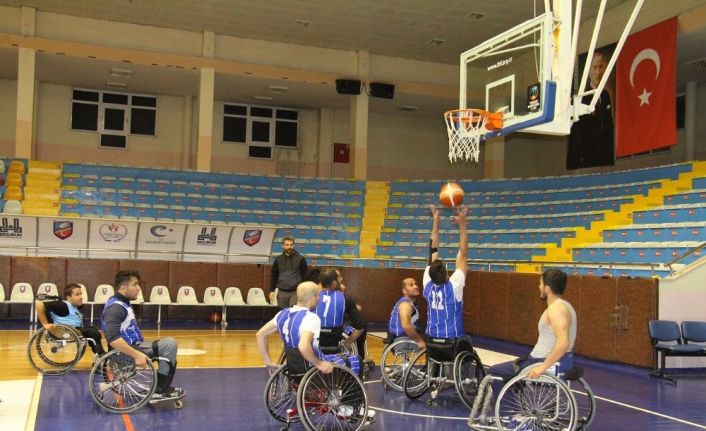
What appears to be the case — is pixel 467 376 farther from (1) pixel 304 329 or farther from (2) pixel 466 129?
(2) pixel 466 129

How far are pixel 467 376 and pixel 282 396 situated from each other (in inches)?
75.9

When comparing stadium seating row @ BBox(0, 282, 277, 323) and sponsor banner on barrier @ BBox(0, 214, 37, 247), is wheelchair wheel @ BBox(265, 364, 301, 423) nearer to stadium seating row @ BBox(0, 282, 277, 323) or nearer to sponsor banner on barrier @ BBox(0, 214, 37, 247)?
stadium seating row @ BBox(0, 282, 277, 323)

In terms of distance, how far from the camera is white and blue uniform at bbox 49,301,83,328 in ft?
27.0

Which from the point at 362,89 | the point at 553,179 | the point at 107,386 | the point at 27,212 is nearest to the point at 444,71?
the point at 362,89

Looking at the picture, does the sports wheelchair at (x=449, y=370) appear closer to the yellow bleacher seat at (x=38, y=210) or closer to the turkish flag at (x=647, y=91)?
the turkish flag at (x=647, y=91)

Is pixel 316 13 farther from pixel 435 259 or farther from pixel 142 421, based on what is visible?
pixel 142 421

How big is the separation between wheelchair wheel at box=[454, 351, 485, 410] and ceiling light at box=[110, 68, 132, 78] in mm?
15015

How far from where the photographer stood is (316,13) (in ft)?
55.7

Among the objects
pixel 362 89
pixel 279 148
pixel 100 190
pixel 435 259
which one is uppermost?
pixel 362 89

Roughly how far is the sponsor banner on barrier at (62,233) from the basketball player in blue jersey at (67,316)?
25.4ft

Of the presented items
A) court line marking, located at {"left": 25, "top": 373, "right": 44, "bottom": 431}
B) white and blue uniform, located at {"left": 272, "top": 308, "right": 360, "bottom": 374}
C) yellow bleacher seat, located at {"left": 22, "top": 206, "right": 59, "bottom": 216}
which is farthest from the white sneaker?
yellow bleacher seat, located at {"left": 22, "top": 206, "right": 59, "bottom": 216}

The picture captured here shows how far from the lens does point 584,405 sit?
7438mm

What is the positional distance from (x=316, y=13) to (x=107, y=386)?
487 inches

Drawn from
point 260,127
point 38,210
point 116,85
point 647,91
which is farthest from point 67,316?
point 260,127
